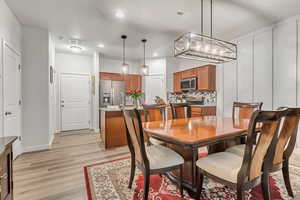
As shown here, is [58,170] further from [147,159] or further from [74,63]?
[74,63]

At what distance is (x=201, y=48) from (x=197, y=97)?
3.42 m

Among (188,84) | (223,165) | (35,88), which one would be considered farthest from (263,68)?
(35,88)

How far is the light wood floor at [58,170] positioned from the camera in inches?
71.7

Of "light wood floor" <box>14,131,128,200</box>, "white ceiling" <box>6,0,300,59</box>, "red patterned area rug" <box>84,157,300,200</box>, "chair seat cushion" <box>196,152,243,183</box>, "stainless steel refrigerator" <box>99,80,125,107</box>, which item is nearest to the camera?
"chair seat cushion" <box>196,152,243,183</box>

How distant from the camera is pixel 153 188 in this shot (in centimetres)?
186

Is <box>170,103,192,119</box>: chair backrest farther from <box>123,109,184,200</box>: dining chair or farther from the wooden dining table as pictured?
<box>123,109,184,200</box>: dining chair

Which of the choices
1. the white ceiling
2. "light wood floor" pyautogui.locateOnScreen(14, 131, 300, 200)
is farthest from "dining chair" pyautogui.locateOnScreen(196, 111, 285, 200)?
the white ceiling

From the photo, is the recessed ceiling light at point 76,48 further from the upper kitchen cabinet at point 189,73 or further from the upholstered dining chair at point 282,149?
the upholstered dining chair at point 282,149

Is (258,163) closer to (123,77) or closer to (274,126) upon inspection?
(274,126)

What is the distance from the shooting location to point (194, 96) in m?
5.54

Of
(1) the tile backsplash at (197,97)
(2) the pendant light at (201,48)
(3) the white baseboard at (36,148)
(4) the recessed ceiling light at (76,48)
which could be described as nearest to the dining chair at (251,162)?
(2) the pendant light at (201,48)

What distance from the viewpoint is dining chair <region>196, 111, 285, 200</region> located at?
45.2 inches

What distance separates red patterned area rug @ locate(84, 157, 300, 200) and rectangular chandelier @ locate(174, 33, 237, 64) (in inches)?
69.8

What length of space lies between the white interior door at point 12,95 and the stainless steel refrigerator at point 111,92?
2.58m
